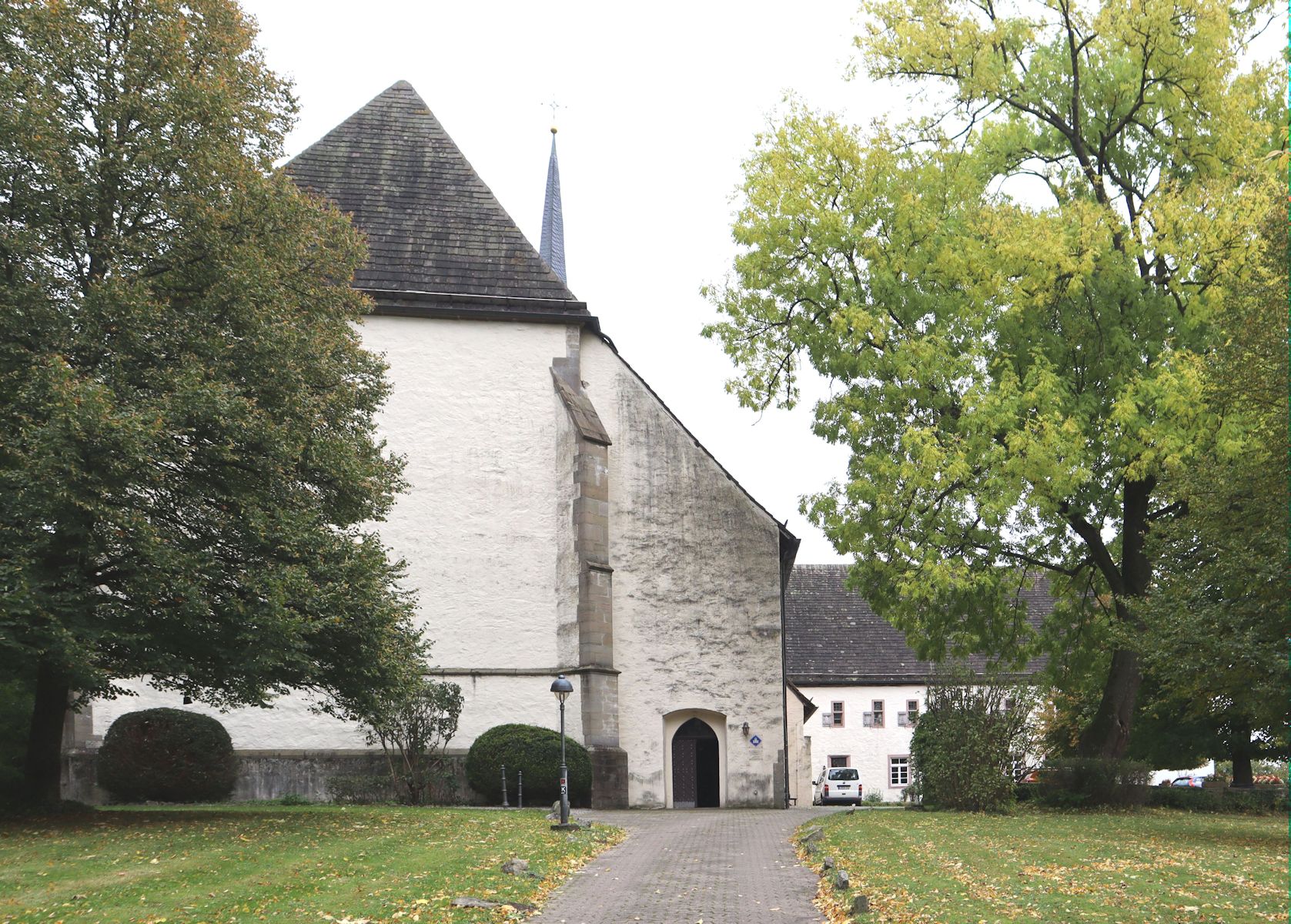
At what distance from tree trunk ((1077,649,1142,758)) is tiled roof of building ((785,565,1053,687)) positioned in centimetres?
2359

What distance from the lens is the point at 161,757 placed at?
21.7 metres

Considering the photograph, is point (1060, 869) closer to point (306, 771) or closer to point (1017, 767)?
point (1017, 767)

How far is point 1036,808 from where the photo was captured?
2198 cm

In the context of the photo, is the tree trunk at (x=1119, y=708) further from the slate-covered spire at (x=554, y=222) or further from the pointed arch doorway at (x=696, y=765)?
the slate-covered spire at (x=554, y=222)

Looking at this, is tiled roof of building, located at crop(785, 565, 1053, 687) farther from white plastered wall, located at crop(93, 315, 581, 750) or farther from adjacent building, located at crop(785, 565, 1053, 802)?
white plastered wall, located at crop(93, 315, 581, 750)

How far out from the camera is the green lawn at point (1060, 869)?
32.1ft

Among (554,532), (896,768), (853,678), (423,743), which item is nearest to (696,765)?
(554,532)

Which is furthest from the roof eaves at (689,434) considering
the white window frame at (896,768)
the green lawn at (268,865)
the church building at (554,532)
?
the white window frame at (896,768)

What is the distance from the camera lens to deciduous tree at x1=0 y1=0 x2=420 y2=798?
596 inches

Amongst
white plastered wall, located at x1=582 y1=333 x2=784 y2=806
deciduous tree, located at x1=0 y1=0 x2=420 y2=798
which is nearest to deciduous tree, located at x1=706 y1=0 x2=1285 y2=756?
white plastered wall, located at x1=582 y1=333 x2=784 y2=806

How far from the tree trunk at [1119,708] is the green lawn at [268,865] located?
1026 centimetres

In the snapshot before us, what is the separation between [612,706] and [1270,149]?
16.4 metres

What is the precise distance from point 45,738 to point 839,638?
36.3 m

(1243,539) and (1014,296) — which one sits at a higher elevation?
(1014,296)
